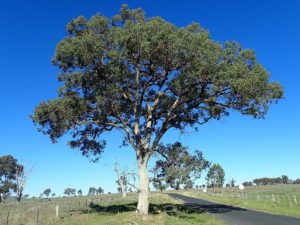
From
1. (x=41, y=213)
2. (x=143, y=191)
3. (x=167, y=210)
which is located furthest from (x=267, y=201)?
(x=143, y=191)

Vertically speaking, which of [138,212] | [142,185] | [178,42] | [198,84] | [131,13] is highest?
[131,13]

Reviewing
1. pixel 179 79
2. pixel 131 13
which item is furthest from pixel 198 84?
pixel 131 13

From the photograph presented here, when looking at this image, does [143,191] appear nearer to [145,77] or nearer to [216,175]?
[145,77]

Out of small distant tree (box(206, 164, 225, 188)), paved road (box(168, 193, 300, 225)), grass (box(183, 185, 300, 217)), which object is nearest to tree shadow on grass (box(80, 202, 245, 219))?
paved road (box(168, 193, 300, 225))

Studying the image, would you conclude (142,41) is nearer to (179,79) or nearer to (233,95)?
(179,79)

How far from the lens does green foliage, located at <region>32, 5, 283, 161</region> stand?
24078mm

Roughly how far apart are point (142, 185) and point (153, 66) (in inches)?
324

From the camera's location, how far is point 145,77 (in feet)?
93.4

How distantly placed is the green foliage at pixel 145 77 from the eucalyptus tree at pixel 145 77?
0.06 meters

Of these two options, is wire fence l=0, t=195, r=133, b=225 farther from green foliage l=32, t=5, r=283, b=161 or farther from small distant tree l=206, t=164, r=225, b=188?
small distant tree l=206, t=164, r=225, b=188

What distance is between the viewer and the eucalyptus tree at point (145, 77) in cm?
2409

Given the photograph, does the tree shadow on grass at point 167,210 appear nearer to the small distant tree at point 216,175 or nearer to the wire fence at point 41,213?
the wire fence at point 41,213

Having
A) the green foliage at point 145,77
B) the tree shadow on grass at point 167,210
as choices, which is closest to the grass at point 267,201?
the tree shadow on grass at point 167,210

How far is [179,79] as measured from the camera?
1024 inches
